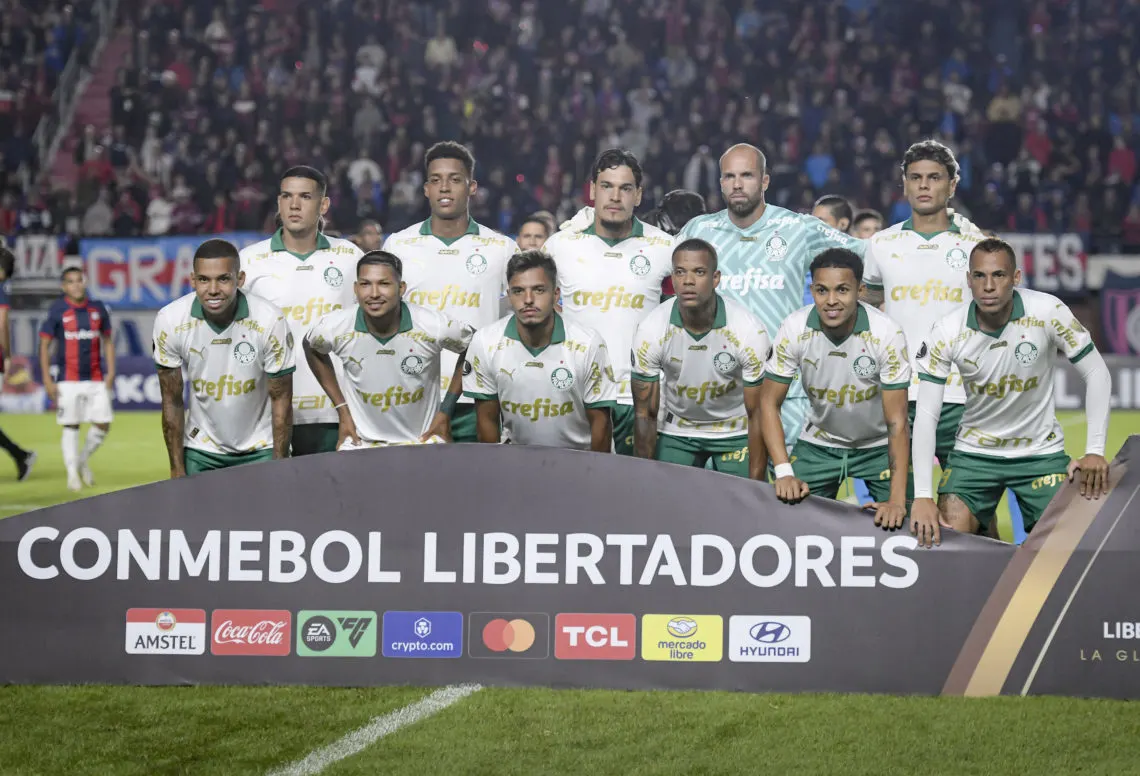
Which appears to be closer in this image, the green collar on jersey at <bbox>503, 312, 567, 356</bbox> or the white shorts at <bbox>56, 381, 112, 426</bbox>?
the green collar on jersey at <bbox>503, 312, 567, 356</bbox>

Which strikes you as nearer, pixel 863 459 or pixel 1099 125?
pixel 863 459

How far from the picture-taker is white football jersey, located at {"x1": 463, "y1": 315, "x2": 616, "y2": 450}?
5887mm

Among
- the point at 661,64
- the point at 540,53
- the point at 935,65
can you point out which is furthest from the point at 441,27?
the point at 935,65

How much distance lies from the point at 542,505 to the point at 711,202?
14.4 metres

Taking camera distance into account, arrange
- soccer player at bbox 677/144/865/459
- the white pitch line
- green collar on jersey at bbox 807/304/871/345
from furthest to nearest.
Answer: soccer player at bbox 677/144/865/459 → green collar on jersey at bbox 807/304/871/345 → the white pitch line

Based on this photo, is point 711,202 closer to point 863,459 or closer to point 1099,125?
point 1099,125

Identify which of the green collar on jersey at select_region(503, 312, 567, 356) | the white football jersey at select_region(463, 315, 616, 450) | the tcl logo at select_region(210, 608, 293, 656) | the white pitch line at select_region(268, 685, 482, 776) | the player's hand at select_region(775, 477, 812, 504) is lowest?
the white pitch line at select_region(268, 685, 482, 776)

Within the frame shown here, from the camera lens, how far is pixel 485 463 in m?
5.12

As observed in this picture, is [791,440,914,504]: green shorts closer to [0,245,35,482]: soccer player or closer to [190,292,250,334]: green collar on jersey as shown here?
[190,292,250,334]: green collar on jersey

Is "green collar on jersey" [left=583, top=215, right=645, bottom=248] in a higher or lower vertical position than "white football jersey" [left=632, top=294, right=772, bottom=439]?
higher

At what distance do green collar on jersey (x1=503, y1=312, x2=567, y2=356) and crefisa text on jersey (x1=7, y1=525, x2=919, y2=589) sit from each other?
1.07m

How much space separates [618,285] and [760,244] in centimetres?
76

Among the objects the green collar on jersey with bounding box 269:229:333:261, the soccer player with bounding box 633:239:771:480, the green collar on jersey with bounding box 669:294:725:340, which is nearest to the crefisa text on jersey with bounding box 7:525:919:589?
the soccer player with bounding box 633:239:771:480

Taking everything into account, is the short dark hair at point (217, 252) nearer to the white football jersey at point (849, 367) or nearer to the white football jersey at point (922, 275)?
the white football jersey at point (849, 367)
